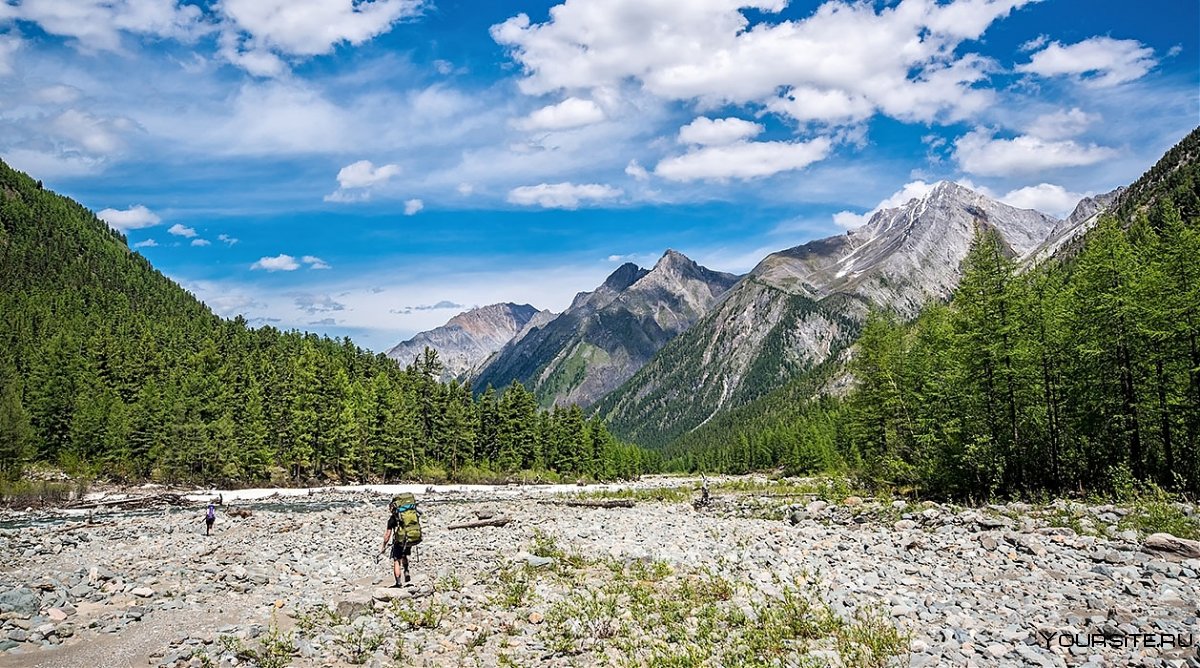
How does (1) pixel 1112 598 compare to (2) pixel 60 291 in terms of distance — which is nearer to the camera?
(1) pixel 1112 598

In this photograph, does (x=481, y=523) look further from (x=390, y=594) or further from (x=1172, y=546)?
(x=1172, y=546)

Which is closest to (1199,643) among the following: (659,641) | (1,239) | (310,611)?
(659,641)

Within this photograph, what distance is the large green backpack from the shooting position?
59.2 ft

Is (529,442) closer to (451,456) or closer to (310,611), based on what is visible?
(451,456)

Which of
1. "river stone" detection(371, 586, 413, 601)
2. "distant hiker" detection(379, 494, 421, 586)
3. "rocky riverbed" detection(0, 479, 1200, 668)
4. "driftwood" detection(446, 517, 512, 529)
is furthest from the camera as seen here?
"driftwood" detection(446, 517, 512, 529)

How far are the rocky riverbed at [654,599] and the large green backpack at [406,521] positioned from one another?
138 cm

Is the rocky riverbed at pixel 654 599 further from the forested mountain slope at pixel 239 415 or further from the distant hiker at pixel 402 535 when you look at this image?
the forested mountain slope at pixel 239 415

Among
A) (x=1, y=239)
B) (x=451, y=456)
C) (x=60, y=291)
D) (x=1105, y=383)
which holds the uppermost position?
(x=1, y=239)

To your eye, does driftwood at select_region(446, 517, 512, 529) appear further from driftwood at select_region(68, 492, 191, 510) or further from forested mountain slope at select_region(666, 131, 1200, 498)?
driftwood at select_region(68, 492, 191, 510)

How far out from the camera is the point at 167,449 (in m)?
67.3

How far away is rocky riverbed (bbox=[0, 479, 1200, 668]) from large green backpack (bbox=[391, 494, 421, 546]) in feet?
4.53

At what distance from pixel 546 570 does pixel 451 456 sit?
71.6 m

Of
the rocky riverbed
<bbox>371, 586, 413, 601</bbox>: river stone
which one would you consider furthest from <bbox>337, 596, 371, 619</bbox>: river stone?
<bbox>371, 586, 413, 601</bbox>: river stone

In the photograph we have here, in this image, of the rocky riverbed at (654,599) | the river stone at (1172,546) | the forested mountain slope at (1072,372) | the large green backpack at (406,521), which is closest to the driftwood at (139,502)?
the rocky riverbed at (654,599)
